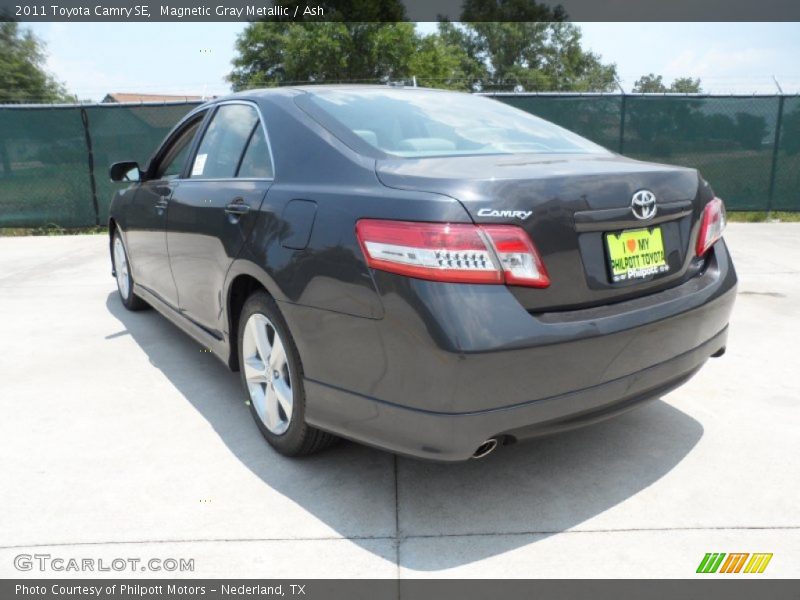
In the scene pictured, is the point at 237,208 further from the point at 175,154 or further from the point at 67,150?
the point at 67,150

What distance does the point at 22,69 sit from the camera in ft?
135

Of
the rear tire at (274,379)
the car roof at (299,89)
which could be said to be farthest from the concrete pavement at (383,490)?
the car roof at (299,89)

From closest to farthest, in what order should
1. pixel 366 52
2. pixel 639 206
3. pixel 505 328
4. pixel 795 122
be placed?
pixel 505 328
pixel 639 206
pixel 795 122
pixel 366 52

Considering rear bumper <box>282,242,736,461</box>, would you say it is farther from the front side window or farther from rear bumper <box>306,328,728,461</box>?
the front side window

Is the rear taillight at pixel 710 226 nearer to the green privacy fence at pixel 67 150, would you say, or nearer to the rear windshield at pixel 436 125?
the rear windshield at pixel 436 125

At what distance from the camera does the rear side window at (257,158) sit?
2.77 metres

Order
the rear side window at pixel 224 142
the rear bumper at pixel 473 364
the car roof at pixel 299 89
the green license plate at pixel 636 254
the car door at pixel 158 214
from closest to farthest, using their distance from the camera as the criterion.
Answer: the rear bumper at pixel 473 364
the green license plate at pixel 636 254
the car roof at pixel 299 89
the rear side window at pixel 224 142
the car door at pixel 158 214

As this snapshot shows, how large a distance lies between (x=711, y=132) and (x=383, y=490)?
383 inches

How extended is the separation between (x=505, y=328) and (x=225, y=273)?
147 cm

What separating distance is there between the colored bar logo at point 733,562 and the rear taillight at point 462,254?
1.01 metres

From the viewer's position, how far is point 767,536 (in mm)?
2160
